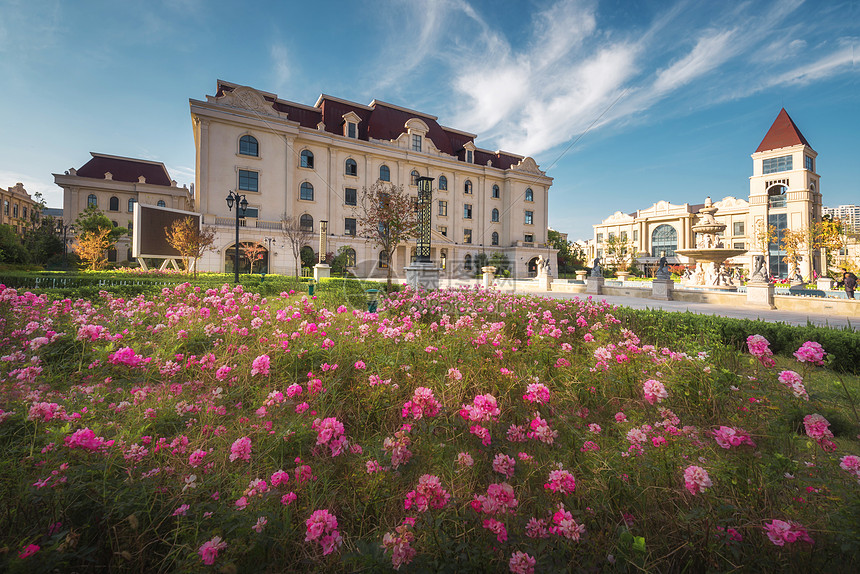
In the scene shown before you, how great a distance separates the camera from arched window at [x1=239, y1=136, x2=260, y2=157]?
29.5 metres

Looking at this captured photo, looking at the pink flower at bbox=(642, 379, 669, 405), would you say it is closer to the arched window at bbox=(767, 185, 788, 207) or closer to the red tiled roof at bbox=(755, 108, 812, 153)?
the arched window at bbox=(767, 185, 788, 207)

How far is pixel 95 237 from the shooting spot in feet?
81.9

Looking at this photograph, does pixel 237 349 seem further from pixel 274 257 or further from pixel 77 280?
pixel 274 257

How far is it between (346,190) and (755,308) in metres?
32.9

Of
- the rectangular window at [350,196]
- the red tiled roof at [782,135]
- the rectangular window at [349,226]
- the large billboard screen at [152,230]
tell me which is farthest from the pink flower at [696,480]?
the red tiled roof at [782,135]

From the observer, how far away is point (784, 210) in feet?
162

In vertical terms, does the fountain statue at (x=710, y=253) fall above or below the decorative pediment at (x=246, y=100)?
below

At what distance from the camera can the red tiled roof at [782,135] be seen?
4847 centimetres

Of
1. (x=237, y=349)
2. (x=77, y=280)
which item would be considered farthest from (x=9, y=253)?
(x=237, y=349)

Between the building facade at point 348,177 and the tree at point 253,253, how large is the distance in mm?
448

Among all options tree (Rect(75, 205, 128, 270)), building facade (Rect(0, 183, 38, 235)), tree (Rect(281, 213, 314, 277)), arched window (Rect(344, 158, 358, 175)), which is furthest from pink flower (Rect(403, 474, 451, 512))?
building facade (Rect(0, 183, 38, 235))

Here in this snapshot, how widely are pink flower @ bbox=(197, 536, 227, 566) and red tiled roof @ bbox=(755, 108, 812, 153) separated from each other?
7295cm

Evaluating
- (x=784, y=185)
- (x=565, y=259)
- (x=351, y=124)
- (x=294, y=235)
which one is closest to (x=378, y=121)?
(x=351, y=124)

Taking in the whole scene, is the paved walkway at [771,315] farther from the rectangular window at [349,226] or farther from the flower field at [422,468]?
the rectangular window at [349,226]
